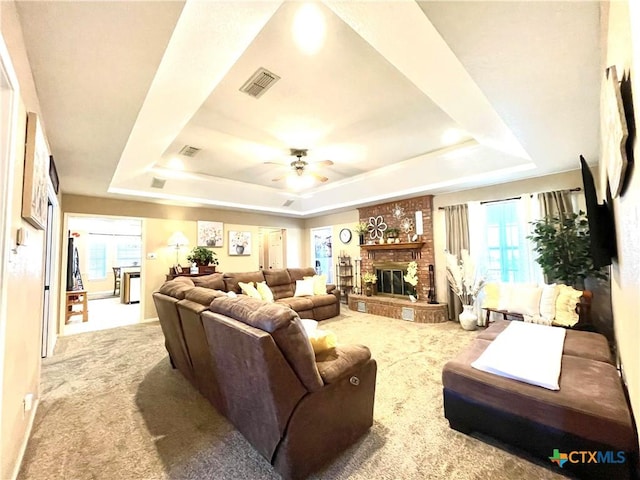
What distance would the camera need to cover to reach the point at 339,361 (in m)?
1.69

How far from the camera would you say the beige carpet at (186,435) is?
1.53 m

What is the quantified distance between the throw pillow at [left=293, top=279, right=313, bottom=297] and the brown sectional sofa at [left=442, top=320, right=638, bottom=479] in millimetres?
3526

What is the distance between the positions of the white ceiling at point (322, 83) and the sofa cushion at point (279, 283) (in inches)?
95.4

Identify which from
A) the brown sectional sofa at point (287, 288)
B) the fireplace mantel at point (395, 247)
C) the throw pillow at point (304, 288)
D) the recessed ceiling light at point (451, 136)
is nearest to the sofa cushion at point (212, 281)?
the brown sectional sofa at point (287, 288)

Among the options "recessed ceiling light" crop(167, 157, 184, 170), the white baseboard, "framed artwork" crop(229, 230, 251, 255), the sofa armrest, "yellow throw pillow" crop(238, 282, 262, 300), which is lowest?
the white baseboard

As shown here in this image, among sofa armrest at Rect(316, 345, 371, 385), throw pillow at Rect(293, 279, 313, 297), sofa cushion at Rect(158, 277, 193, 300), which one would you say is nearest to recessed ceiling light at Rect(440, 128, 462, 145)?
sofa armrest at Rect(316, 345, 371, 385)

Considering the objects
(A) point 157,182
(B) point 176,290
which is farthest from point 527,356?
(A) point 157,182

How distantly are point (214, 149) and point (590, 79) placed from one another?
12.0 feet

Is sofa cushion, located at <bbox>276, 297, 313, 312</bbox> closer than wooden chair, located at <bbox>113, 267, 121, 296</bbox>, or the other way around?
sofa cushion, located at <bbox>276, 297, 313, 312</bbox>

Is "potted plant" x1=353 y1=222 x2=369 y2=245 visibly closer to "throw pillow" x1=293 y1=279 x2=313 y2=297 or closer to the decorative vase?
"throw pillow" x1=293 y1=279 x2=313 y2=297

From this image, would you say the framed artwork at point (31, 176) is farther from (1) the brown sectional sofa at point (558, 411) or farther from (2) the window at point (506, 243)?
(2) the window at point (506, 243)

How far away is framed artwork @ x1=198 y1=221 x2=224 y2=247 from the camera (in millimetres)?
5941

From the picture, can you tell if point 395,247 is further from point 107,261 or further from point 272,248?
point 107,261

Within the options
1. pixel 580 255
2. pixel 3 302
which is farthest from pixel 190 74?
pixel 580 255
